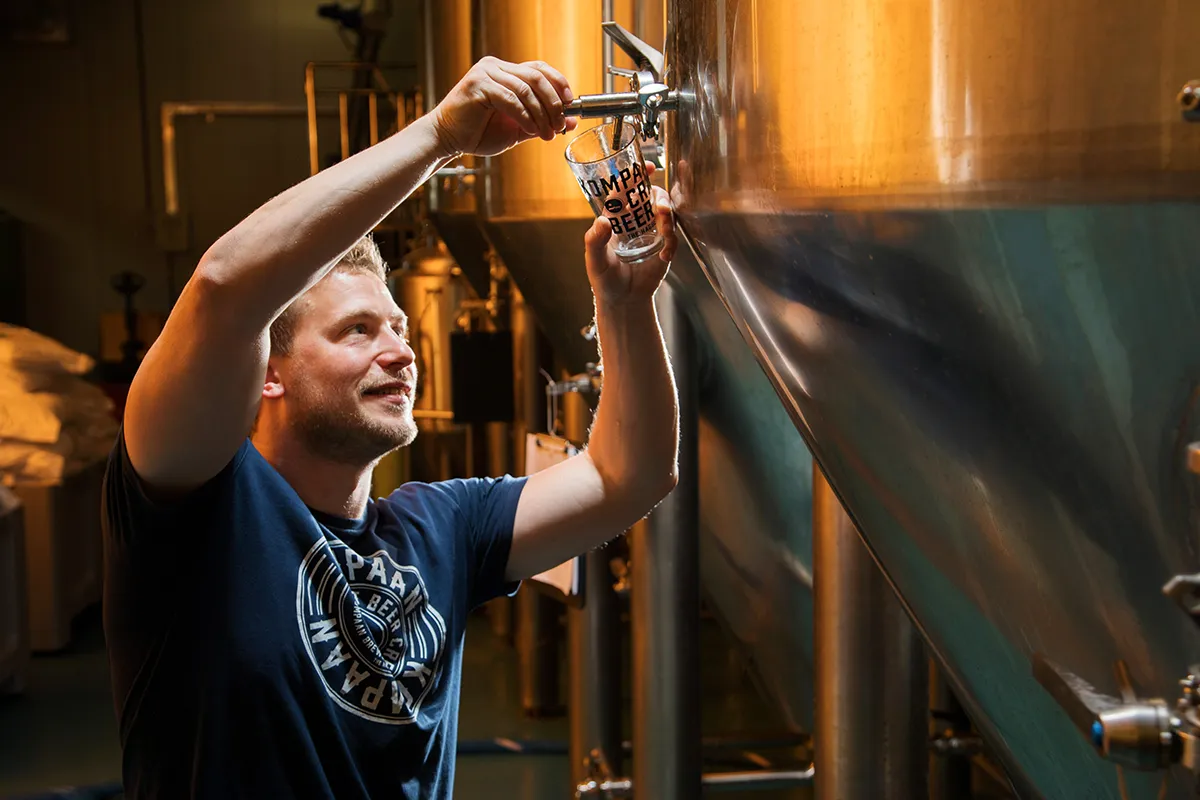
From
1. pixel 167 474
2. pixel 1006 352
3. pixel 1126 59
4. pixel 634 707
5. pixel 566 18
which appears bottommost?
pixel 634 707

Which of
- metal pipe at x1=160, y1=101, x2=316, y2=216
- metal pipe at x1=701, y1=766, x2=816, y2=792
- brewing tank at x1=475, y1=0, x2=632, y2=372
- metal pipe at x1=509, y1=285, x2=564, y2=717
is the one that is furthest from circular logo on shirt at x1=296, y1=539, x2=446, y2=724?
metal pipe at x1=160, y1=101, x2=316, y2=216

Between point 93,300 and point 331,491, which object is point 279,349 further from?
point 93,300

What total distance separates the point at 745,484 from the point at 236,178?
14.3 ft

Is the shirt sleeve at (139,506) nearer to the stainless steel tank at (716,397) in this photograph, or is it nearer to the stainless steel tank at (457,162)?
the stainless steel tank at (716,397)

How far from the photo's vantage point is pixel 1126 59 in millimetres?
518

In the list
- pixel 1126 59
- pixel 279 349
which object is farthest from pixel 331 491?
pixel 1126 59

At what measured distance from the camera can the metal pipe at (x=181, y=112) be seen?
5.40m

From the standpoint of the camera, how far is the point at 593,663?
98.7 inches

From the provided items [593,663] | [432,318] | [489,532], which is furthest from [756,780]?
[432,318]

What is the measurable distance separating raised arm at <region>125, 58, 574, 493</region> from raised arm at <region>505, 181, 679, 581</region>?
7.1 inches

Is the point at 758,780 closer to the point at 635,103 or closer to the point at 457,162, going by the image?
the point at 635,103

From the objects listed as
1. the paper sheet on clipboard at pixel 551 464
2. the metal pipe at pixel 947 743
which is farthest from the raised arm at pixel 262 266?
the metal pipe at pixel 947 743

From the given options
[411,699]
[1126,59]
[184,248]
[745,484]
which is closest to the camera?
[1126,59]

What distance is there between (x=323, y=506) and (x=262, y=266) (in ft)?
1.29
